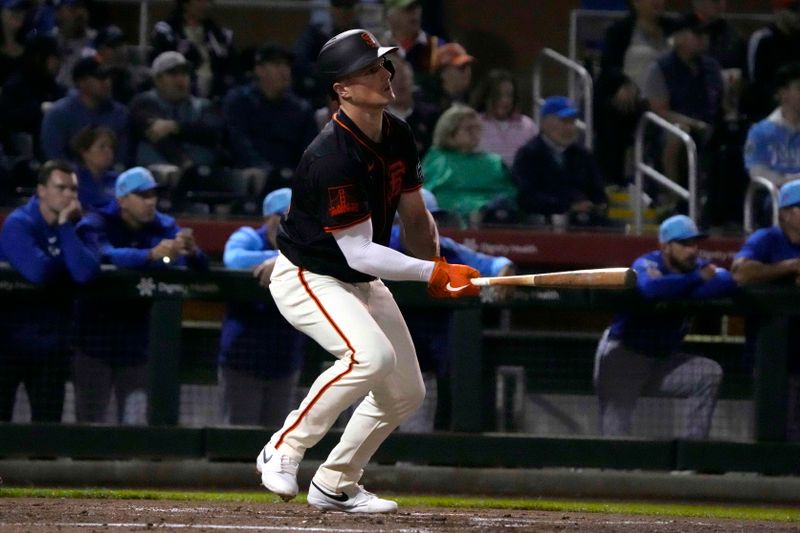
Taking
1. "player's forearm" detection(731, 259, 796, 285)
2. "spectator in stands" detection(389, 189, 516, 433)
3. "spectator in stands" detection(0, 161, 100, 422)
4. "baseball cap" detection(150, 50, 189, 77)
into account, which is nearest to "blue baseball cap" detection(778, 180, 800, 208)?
"player's forearm" detection(731, 259, 796, 285)

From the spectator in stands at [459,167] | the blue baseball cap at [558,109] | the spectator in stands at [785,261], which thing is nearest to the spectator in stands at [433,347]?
the spectator in stands at [785,261]

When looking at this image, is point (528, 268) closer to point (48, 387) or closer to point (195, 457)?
point (195, 457)

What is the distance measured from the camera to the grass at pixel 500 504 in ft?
22.1

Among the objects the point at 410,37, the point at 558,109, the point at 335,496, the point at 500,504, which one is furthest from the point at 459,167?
the point at 335,496

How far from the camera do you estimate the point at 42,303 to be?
25.0ft

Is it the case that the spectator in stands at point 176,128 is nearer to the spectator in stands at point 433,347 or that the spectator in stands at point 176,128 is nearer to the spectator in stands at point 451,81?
the spectator in stands at point 451,81

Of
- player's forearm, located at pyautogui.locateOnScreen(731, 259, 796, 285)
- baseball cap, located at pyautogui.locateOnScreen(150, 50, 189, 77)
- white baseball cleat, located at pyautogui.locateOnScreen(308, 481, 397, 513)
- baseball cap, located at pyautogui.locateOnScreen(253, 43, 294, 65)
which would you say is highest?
baseball cap, located at pyautogui.locateOnScreen(253, 43, 294, 65)

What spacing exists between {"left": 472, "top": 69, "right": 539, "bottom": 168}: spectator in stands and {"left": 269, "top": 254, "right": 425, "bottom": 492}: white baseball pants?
468cm

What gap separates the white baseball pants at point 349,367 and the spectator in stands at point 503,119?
15.3 ft

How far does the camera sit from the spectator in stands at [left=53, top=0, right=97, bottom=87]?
11.1 m

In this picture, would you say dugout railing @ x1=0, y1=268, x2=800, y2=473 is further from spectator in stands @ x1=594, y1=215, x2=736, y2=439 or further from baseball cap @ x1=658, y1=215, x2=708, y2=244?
baseball cap @ x1=658, y1=215, x2=708, y2=244

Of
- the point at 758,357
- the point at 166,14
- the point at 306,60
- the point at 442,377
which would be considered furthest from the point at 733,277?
the point at 166,14

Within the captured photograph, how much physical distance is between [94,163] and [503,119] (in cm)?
304

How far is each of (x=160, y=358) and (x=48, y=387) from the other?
61cm
